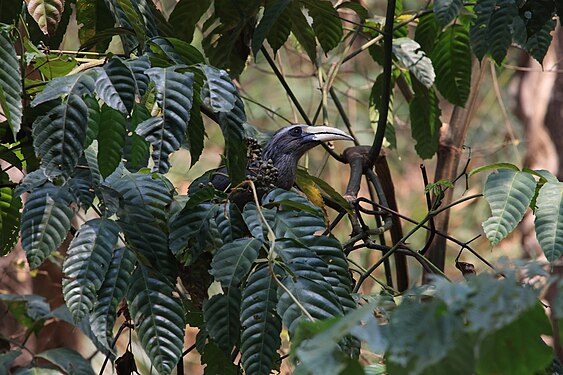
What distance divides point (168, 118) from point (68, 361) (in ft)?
1.62

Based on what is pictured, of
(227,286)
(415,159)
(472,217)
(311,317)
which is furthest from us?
(415,159)

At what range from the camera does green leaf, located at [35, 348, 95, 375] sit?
142cm

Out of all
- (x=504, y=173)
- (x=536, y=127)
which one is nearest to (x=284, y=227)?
(x=504, y=173)

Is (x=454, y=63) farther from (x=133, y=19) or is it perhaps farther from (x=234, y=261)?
(x=234, y=261)

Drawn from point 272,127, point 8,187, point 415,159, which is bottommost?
point 415,159

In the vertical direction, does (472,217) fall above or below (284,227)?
below

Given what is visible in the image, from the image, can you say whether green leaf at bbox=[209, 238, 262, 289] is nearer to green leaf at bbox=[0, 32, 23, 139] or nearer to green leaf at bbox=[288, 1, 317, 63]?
green leaf at bbox=[0, 32, 23, 139]

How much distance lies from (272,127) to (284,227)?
176 inches

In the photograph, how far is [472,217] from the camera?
5445 millimetres

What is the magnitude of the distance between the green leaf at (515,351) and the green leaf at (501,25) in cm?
112

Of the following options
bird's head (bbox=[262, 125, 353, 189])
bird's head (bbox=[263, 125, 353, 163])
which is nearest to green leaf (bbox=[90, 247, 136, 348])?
bird's head (bbox=[262, 125, 353, 189])

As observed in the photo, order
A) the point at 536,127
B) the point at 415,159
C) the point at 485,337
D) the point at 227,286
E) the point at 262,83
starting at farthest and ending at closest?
the point at 415,159 < the point at 262,83 < the point at 536,127 < the point at 227,286 < the point at 485,337

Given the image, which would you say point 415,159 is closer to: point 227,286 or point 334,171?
point 334,171

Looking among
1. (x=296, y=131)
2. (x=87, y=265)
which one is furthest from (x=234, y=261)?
(x=296, y=131)
